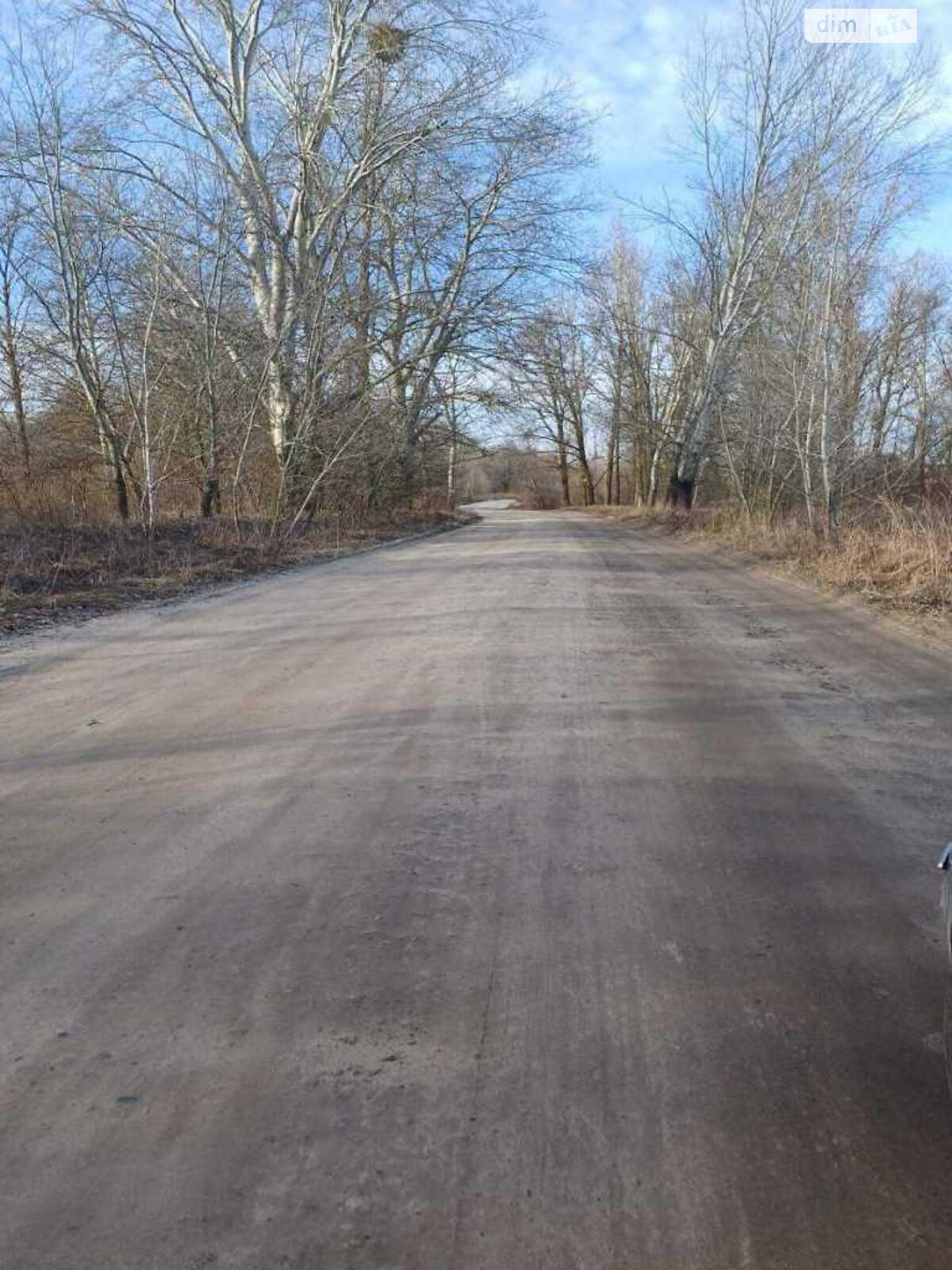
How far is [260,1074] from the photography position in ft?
7.02

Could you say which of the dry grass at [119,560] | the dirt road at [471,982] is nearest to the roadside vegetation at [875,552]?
the dirt road at [471,982]

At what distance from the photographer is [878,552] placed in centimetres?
1105

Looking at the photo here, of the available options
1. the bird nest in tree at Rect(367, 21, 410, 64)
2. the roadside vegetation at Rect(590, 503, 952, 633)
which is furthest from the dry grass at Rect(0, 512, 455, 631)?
the bird nest in tree at Rect(367, 21, 410, 64)

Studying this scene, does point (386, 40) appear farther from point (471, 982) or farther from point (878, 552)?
point (471, 982)

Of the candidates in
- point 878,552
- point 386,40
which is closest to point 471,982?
point 878,552

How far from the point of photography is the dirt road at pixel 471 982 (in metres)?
1.78

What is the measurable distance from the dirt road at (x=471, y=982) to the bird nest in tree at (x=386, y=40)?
18.3 meters

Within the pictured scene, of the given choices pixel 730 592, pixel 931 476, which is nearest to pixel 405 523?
pixel 931 476

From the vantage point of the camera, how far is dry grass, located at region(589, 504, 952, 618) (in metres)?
9.31

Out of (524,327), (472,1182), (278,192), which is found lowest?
(472,1182)

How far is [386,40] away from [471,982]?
21078 millimetres

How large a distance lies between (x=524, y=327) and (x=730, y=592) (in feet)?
44.8

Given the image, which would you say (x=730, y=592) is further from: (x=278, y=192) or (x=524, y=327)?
(x=278, y=192)

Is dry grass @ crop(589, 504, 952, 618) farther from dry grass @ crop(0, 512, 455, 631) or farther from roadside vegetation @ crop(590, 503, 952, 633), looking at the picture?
dry grass @ crop(0, 512, 455, 631)
